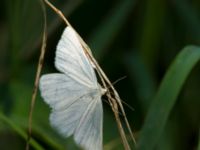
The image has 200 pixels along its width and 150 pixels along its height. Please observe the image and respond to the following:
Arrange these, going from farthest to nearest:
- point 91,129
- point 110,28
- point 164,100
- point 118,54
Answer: point 118,54 → point 110,28 → point 164,100 → point 91,129

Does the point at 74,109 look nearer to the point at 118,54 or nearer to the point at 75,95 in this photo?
the point at 75,95

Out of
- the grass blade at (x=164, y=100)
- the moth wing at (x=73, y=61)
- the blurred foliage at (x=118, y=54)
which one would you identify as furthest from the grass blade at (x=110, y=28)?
the moth wing at (x=73, y=61)

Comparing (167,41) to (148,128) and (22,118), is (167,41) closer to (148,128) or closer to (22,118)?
(22,118)

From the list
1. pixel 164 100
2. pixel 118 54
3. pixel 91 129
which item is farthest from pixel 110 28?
pixel 91 129

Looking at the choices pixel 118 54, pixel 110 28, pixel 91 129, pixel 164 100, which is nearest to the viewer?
pixel 91 129

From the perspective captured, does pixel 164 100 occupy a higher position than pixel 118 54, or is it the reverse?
pixel 164 100

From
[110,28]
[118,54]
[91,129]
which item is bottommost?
[118,54]
